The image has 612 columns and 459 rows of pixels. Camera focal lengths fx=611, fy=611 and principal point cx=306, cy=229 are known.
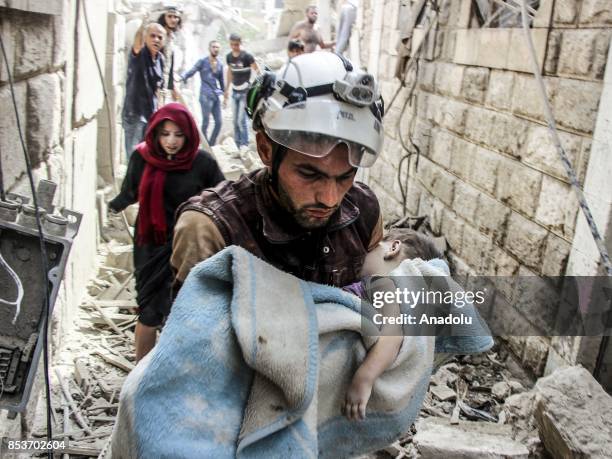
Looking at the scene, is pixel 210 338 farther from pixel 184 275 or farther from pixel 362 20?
pixel 362 20

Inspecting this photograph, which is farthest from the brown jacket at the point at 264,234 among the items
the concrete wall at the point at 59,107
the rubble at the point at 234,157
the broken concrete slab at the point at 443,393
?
the rubble at the point at 234,157

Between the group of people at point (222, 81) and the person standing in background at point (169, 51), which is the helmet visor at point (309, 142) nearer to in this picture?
the person standing in background at point (169, 51)

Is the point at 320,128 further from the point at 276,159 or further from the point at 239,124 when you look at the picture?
the point at 239,124

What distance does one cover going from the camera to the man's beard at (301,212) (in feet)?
6.08

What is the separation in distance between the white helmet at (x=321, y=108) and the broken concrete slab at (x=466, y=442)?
6.46 ft

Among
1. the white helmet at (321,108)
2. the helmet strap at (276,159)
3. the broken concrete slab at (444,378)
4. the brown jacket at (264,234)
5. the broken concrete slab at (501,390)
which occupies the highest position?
the white helmet at (321,108)

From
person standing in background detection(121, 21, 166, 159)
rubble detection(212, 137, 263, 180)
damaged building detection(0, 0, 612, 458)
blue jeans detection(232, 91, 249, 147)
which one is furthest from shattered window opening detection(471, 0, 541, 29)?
blue jeans detection(232, 91, 249, 147)

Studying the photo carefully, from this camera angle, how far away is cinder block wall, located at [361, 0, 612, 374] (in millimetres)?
3934

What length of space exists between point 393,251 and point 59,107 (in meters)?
2.66

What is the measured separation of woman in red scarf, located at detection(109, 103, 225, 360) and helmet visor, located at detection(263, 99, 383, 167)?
2.50 meters

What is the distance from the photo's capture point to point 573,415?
307cm

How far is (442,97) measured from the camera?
6.60 meters

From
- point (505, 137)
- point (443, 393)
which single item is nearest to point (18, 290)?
point (443, 393)

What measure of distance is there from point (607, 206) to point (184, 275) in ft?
8.81
